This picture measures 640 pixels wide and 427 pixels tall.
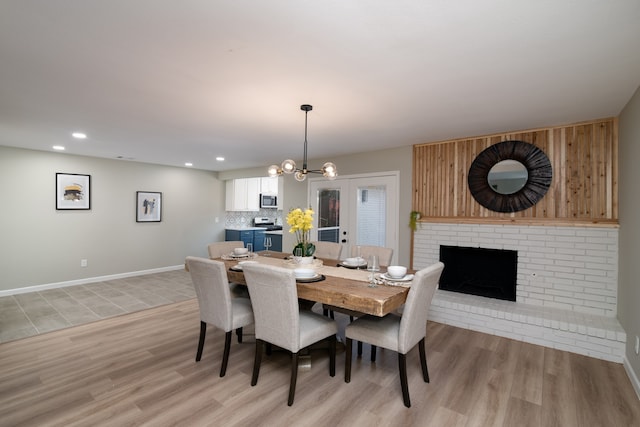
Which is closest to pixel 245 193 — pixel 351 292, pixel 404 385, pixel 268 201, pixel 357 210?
pixel 268 201

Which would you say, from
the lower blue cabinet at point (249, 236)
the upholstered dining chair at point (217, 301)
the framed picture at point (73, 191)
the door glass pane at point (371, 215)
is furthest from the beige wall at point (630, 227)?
the framed picture at point (73, 191)

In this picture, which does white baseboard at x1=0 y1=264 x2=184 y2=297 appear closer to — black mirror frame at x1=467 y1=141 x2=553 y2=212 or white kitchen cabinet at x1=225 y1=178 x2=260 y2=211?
white kitchen cabinet at x1=225 y1=178 x2=260 y2=211

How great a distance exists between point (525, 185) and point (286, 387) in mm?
3390

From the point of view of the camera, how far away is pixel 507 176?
12.4 ft

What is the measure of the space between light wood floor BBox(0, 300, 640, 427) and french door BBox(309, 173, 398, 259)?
76.4 inches

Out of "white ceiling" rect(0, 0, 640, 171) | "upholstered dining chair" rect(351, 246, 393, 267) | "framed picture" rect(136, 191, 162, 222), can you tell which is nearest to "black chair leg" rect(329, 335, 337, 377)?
"upholstered dining chair" rect(351, 246, 393, 267)

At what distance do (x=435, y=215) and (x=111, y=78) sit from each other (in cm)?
389

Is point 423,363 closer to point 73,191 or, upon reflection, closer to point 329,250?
point 329,250

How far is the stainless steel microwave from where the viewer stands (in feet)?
26.0

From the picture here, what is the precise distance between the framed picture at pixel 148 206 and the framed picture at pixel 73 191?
83 centimetres

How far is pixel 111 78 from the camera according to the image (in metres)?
2.35

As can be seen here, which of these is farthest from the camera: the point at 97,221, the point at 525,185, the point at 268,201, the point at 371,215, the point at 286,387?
the point at 268,201

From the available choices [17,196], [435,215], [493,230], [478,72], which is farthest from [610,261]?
[17,196]

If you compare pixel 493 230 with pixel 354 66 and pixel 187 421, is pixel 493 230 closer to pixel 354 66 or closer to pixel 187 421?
pixel 354 66
